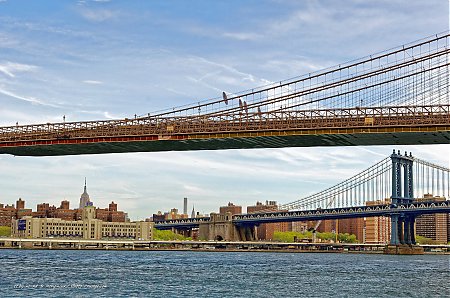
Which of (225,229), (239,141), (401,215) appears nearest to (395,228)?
(401,215)

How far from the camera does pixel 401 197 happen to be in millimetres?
145125

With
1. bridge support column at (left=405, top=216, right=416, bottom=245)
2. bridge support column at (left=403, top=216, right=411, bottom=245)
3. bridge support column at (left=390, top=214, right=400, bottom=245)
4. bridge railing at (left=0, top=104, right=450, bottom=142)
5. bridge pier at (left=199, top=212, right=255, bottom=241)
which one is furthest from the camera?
bridge pier at (left=199, top=212, right=255, bottom=241)

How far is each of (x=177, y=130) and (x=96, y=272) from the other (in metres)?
11.8

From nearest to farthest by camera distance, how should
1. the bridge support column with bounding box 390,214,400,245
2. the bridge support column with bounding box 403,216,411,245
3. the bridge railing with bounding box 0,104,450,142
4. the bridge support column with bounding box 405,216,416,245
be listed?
the bridge railing with bounding box 0,104,450,142 < the bridge support column with bounding box 390,214,400,245 < the bridge support column with bounding box 403,216,411,245 < the bridge support column with bounding box 405,216,416,245

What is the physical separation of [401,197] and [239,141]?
315 feet

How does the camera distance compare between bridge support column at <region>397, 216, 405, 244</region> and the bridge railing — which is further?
bridge support column at <region>397, 216, 405, 244</region>

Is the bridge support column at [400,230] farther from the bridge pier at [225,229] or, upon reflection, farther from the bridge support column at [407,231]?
the bridge pier at [225,229]

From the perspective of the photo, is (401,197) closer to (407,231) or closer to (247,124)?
(407,231)

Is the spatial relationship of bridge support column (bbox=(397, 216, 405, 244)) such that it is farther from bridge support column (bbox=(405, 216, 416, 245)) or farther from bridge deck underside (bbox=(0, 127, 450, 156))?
bridge deck underside (bbox=(0, 127, 450, 156))

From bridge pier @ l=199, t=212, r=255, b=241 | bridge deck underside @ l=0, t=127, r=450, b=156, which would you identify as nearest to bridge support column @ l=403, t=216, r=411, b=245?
bridge pier @ l=199, t=212, r=255, b=241

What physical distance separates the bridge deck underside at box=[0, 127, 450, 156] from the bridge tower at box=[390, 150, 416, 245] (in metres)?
89.6

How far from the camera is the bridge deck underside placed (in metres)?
50.5

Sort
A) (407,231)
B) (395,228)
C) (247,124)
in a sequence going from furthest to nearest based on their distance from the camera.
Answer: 1. (407,231)
2. (395,228)
3. (247,124)

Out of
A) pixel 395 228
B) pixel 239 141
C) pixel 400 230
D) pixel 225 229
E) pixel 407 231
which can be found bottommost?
pixel 225 229
